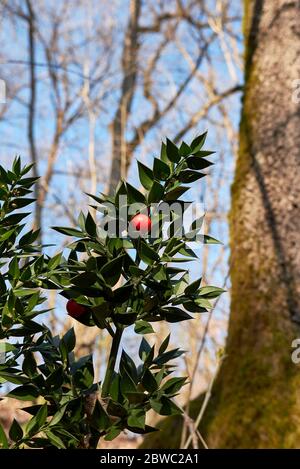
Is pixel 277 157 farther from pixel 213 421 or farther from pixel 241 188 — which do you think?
pixel 213 421

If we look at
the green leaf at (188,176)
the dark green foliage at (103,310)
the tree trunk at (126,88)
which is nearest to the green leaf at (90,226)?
the dark green foliage at (103,310)

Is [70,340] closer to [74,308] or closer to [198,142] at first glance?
[74,308]

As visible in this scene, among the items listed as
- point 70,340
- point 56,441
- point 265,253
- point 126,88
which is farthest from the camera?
point 126,88

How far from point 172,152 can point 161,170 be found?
25 millimetres

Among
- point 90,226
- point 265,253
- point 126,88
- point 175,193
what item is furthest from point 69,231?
point 126,88

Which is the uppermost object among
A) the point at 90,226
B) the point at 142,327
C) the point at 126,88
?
the point at 126,88

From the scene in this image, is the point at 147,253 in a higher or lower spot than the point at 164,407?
higher

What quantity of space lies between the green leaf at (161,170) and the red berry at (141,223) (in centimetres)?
5

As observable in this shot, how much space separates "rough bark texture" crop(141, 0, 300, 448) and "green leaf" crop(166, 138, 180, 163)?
1.55 meters

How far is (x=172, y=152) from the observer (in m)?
0.57

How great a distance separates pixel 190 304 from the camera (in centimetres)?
58

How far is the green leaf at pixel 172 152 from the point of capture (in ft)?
1.86
